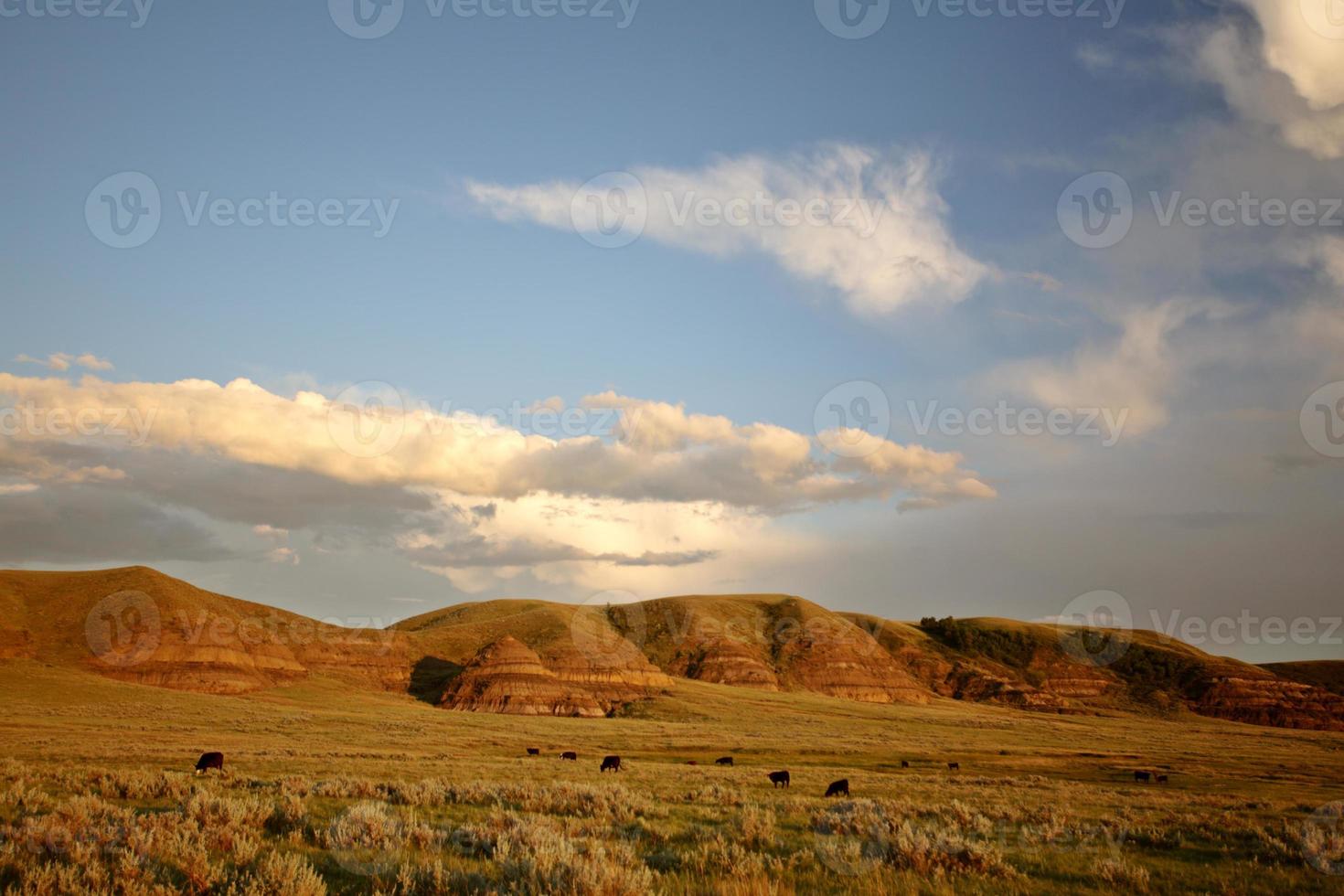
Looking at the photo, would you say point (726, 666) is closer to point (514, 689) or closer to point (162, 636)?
point (514, 689)

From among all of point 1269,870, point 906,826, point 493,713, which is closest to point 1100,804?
point 1269,870

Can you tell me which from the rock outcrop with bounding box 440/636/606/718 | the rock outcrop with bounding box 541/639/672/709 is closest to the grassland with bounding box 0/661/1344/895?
the rock outcrop with bounding box 440/636/606/718

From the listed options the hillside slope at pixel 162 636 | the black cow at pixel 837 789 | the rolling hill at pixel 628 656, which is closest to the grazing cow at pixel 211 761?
the black cow at pixel 837 789

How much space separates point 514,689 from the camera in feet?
339

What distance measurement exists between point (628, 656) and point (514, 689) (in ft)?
72.5

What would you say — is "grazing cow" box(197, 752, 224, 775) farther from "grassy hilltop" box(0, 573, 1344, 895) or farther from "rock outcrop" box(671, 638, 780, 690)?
"rock outcrop" box(671, 638, 780, 690)

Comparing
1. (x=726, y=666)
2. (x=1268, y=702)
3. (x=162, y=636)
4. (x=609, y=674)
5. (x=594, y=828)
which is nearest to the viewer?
(x=594, y=828)

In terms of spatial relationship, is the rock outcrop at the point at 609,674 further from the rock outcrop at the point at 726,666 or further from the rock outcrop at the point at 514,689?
the rock outcrop at the point at 726,666

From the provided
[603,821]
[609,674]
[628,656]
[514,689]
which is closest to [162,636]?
[514,689]

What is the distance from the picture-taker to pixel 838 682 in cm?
14112

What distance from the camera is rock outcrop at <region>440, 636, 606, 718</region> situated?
330ft

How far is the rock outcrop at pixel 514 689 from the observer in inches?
3957

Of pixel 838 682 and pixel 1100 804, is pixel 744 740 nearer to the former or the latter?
pixel 1100 804

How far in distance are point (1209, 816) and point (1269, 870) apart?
9.20 meters
